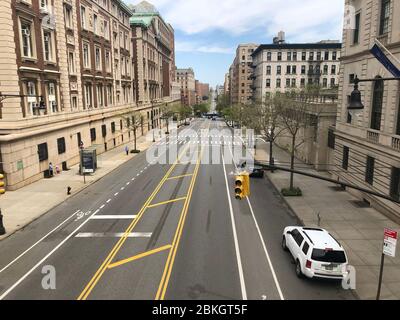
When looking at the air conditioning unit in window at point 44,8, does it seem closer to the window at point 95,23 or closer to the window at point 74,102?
the window at point 74,102

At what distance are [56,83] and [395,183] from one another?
114 feet

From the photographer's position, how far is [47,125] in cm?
3575

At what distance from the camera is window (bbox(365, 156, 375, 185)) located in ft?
85.0

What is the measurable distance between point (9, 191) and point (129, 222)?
14.4m

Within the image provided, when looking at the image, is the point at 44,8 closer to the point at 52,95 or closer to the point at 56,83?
the point at 56,83

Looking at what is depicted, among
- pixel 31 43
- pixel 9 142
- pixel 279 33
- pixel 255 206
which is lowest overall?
pixel 255 206

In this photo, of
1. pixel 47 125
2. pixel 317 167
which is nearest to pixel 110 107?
pixel 47 125

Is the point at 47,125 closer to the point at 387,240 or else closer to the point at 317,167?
the point at 317,167

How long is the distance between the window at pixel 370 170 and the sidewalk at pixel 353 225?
2.09 metres

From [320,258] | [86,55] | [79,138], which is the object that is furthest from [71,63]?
[320,258]

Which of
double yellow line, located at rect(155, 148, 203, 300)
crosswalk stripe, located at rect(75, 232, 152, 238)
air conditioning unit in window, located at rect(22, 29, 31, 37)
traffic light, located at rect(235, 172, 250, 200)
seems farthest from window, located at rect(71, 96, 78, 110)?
traffic light, located at rect(235, 172, 250, 200)

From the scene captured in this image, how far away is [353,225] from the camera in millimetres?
21406

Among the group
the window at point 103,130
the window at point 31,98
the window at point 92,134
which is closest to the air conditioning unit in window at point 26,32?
the window at point 31,98

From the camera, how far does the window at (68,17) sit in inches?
1618
